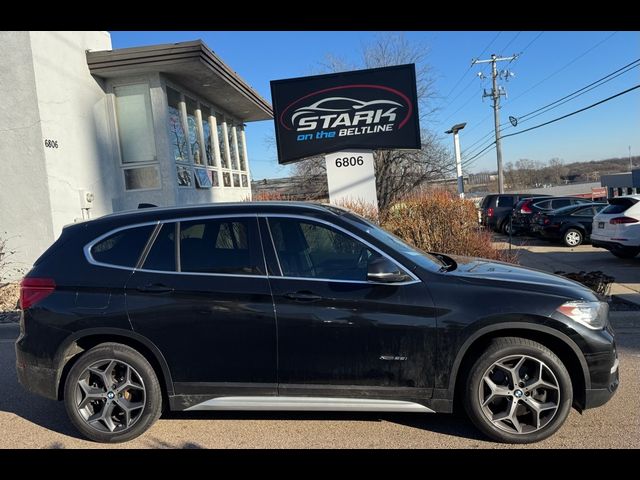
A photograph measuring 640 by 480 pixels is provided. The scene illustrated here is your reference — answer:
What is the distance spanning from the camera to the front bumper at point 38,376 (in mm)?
3588

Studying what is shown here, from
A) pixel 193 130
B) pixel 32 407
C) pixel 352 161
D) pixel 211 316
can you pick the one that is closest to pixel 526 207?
pixel 352 161

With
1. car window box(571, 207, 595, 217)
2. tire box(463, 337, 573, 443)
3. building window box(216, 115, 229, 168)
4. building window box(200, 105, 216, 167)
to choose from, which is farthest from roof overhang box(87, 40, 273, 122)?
car window box(571, 207, 595, 217)

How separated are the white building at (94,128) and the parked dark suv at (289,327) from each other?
7.36 m

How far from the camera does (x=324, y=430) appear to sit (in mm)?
3553

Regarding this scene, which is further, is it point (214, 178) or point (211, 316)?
point (214, 178)

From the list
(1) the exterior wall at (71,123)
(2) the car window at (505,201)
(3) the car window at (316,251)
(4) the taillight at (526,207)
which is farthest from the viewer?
(2) the car window at (505,201)

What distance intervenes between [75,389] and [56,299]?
0.72 m

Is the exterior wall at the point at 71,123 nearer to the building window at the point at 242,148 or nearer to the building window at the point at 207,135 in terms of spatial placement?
the building window at the point at 207,135

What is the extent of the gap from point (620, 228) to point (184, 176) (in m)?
10.7

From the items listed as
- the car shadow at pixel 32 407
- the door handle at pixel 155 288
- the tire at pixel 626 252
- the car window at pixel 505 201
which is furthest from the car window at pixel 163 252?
the car window at pixel 505 201

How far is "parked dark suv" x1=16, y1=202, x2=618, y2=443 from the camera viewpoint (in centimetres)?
325

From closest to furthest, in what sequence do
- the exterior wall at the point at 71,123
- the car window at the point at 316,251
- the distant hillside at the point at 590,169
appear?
the car window at the point at 316,251 < the exterior wall at the point at 71,123 < the distant hillside at the point at 590,169

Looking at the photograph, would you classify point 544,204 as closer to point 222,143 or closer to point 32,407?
point 222,143
